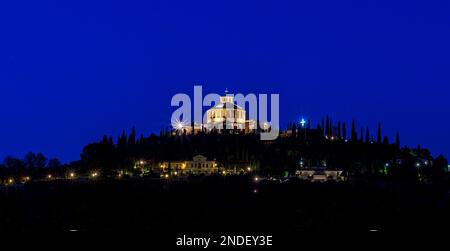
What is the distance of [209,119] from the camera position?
174 metres

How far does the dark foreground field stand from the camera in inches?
1548

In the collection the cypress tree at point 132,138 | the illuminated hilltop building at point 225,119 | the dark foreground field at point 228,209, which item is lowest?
the dark foreground field at point 228,209

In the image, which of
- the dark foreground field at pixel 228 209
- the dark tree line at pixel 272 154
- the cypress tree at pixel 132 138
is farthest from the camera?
the cypress tree at pixel 132 138

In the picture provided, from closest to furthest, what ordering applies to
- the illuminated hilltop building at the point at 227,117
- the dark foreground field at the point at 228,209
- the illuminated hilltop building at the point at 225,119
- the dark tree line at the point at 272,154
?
1. the dark foreground field at the point at 228,209
2. the dark tree line at the point at 272,154
3. the illuminated hilltop building at the point at 225,119
4. the illuminated hilltop building at the point at 227,117

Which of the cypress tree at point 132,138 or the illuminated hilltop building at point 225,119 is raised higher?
the illuminated hilltop building at point 225,119

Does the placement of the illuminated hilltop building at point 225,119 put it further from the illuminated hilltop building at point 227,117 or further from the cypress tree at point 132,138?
the cypress tree at point 132,138

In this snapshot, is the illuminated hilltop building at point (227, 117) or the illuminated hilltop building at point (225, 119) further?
the illuminated hilltop building at point (227, 117)

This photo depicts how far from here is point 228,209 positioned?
48.2 metres

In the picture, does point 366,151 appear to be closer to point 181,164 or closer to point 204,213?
point 181,164

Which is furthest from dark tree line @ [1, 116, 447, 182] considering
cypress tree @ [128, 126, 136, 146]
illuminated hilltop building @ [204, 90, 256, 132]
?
illuminated hilltop building @ [204, 90, 256, 132]

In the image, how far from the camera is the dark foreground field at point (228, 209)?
39312 mm

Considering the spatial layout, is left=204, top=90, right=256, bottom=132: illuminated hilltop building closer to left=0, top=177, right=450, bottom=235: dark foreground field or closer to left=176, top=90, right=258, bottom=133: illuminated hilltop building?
left=176, top=90, right=258, bottom=133: illuminated hilltop building

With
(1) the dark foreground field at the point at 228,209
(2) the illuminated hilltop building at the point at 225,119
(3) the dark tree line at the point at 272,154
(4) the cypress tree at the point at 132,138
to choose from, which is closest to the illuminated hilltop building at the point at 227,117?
(2) the illuminated hilltop building at the point at 225,119
